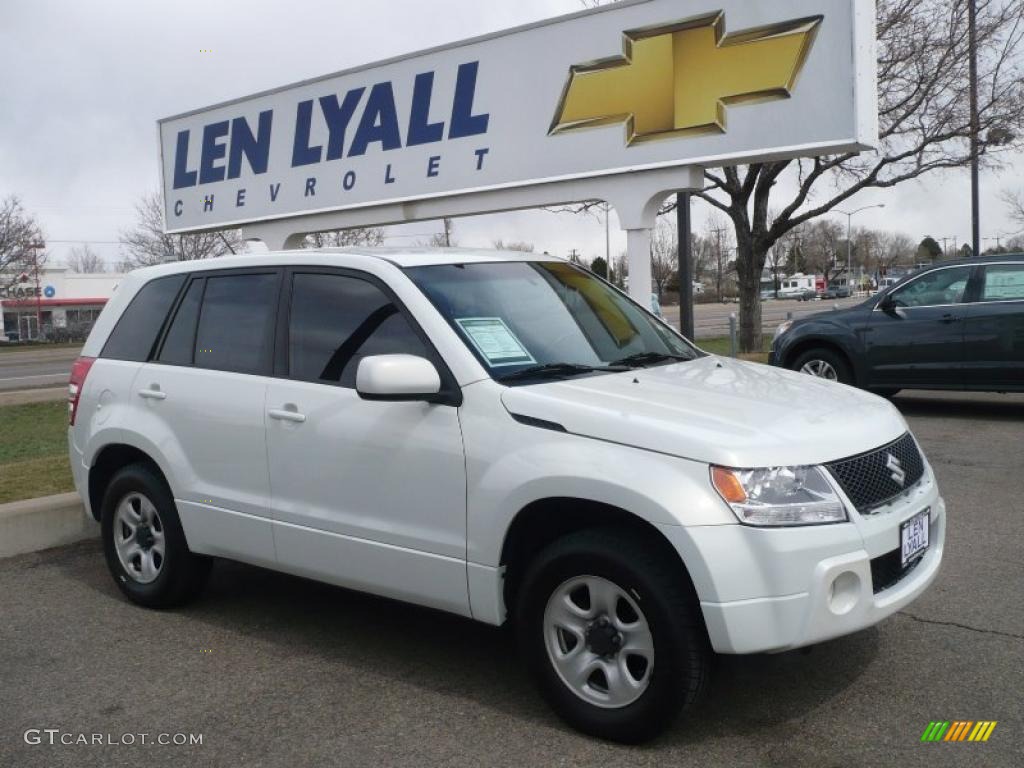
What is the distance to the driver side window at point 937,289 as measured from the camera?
11211mm

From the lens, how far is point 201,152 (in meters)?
14.2

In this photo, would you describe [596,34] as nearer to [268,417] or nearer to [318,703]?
[268,417]

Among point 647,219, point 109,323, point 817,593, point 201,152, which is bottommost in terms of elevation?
point 817,593

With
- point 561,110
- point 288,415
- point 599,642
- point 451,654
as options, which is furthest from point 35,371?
point 599,642

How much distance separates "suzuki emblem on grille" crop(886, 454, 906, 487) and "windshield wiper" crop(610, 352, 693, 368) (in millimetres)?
1161

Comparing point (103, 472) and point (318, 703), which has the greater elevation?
point (103, 472)

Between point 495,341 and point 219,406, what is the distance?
1.52 metres

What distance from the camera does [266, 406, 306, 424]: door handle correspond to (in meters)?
4.57

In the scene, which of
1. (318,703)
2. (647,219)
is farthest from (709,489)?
(647,219)

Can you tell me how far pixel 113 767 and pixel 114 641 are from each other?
56.6 inches

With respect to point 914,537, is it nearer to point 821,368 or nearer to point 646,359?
point 646,359

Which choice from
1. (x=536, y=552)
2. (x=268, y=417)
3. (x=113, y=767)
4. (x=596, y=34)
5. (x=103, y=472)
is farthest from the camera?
(x=596, y=34)

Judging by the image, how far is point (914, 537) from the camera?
3.87 metres

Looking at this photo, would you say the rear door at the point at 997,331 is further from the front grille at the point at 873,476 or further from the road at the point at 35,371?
the road at the point at 35,371
